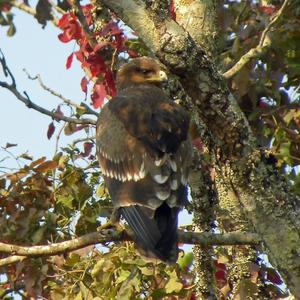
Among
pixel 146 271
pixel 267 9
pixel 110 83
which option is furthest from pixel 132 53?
pixel 146 271

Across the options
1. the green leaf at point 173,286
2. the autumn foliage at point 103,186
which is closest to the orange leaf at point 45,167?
the autumn foliage at point 103,186

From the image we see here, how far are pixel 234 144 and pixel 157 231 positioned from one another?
0.89m

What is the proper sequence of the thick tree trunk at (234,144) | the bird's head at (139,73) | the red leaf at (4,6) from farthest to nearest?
1. the bird's head at (139,73)
2. the thick tree trunk at (234,144)
3. the red leaf at (4,6)

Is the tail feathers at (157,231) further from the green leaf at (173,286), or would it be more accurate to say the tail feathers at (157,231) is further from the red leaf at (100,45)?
the red leaf at (100,45)

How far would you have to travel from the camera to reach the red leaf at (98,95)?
6.55m

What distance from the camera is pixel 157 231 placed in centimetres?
541

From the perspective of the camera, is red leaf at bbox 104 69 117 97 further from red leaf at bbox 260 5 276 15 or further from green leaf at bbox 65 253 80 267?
green leaf at bbox 65 253 80 267

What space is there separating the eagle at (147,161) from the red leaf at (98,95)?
0.07m

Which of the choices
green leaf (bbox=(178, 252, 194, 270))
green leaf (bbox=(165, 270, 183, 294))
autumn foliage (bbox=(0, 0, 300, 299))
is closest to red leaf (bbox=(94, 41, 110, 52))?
autumn foliage (bbox=(0, 0, 300, 299))

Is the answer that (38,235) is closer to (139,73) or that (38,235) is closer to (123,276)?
(123,276)

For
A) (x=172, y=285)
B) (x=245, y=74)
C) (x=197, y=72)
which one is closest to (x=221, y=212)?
(x=172, y=285)

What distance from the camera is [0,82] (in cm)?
561

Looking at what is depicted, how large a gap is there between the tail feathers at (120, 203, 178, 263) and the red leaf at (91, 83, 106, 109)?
1.18m

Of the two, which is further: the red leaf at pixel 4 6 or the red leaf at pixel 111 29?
the red leaf at pixel 111 29
